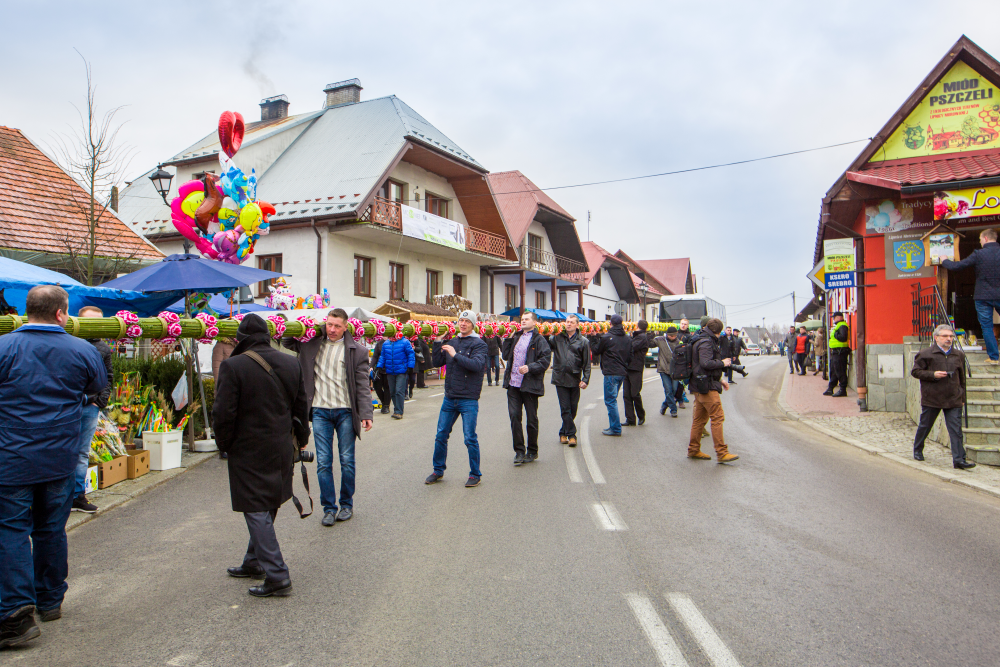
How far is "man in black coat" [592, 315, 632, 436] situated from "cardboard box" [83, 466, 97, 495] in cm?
701

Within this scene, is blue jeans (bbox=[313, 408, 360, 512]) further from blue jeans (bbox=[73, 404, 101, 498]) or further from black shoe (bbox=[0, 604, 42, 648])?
black shoe (bbox=[0, 604, 42, 648])

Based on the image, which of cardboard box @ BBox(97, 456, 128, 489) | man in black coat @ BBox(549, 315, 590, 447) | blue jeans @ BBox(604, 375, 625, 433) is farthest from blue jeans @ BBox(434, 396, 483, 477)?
blue jeans @ BBox(604, 375, 625, 433)

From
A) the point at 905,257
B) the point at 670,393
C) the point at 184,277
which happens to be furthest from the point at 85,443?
the point at 905,257

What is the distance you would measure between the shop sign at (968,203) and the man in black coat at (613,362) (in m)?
6.51

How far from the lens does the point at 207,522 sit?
20.3 feet

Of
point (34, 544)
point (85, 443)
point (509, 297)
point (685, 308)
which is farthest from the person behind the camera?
point (685, 308)

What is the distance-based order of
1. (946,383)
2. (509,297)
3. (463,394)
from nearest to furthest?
(463,394)
(946,383)
(509,297)

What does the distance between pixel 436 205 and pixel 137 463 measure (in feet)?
69.8

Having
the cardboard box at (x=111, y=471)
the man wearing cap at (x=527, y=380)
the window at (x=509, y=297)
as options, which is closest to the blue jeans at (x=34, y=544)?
the cardboard box at (x=111, y=471)

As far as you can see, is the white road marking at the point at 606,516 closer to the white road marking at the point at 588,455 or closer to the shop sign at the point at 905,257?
the white road marking at the point at 588,455

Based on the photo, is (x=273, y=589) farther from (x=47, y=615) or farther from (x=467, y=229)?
(x=467, y=229)

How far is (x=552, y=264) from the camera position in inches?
1423

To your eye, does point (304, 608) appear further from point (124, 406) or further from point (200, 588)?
point (124, 406)

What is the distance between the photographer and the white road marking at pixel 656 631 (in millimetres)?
3330
